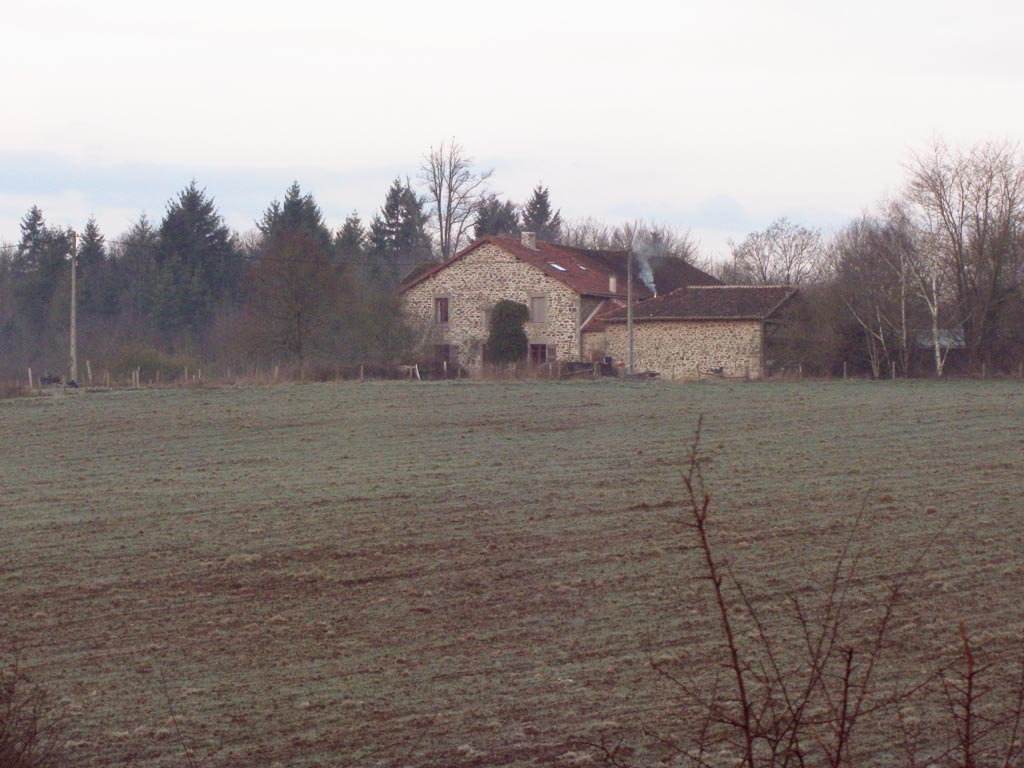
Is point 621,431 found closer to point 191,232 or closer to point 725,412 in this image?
point 725,412

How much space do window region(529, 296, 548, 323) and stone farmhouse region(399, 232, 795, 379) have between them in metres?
0.04

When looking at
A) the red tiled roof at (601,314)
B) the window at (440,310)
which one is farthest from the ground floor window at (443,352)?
the red tiled roof at (601,314)

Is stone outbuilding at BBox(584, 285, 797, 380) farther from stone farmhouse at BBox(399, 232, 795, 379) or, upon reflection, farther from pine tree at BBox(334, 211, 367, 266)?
pine tree at BBox(334, 211, 367, 266)

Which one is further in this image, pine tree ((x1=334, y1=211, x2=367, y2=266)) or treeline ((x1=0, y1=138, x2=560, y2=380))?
pine tree ((x1=334, y1=211, x2=367, y2=266))

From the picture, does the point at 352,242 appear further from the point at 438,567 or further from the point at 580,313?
Result: the point at 438,567

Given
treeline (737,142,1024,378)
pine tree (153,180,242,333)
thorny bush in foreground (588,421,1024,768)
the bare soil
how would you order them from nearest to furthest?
thorny bush in foreground (588,421,1024,768)
the bare soil
treeline (737,142,1024,378)
pine tree (153,180,242,333)

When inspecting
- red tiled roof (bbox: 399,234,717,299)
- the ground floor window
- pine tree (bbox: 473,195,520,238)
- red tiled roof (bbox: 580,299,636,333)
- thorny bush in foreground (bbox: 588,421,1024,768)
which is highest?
pine tree (bbox: 473,195,520,238)

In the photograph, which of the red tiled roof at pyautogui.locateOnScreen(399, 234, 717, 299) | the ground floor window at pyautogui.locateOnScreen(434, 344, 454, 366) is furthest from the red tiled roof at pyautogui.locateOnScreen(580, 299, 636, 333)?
the ground floor window at pyautogui.locateOnScreen(434, 344, 454, 366)

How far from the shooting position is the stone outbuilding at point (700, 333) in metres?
48.1

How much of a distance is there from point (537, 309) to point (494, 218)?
100 ft

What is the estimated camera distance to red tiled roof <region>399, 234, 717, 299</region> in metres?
52.8

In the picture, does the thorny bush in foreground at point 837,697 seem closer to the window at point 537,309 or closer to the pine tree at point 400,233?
the window at point 537,309

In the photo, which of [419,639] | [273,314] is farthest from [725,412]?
[273,314]

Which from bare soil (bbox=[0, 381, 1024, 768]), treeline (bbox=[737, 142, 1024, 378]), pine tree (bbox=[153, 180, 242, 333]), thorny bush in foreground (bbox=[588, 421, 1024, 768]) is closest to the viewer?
thorny bush in foreground (bbox=[588, 421, 1024, 768])
